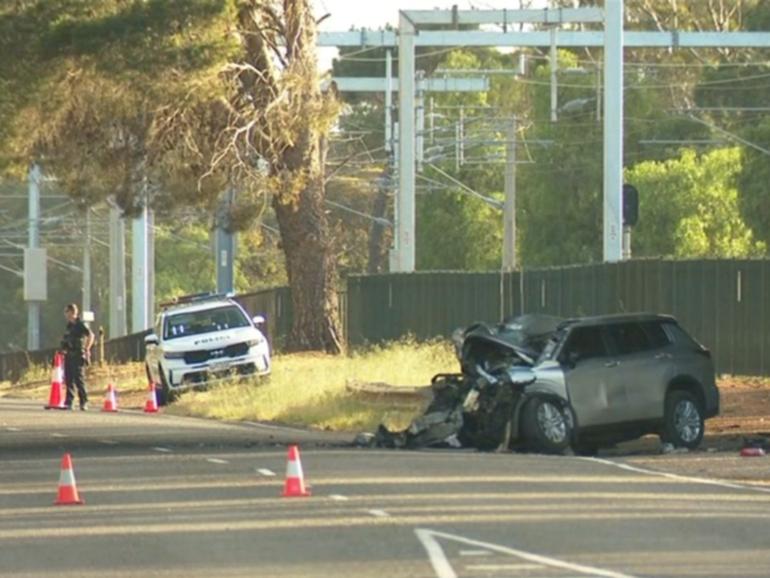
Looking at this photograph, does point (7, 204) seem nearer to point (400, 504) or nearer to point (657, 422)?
point (657, 422)

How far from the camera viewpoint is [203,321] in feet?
137

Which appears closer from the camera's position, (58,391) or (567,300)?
(58,391)

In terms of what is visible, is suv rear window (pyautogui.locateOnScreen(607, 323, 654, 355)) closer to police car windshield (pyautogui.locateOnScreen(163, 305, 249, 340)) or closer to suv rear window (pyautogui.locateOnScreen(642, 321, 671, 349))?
suv rear window (pyautogui.locateOnScreen(642, 321, 671, 349))

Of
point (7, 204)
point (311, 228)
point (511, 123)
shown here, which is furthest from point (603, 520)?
point (7, 204)

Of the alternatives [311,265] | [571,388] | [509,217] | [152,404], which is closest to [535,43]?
[311,265]

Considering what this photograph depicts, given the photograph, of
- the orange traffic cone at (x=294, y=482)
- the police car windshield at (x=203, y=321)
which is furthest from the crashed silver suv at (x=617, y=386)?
the police car windshield at (x=203, y=321)

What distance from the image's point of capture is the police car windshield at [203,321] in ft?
137

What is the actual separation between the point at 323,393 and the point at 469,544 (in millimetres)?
21938

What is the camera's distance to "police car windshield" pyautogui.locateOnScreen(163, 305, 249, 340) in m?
41.6

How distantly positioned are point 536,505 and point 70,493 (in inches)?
165

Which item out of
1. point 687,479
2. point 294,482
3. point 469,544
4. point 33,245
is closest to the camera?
point 469,544

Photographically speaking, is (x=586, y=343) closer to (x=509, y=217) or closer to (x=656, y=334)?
(x=656, y=334)

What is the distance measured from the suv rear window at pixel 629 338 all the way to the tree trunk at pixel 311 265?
18694 millimetres

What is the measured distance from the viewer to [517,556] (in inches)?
609
